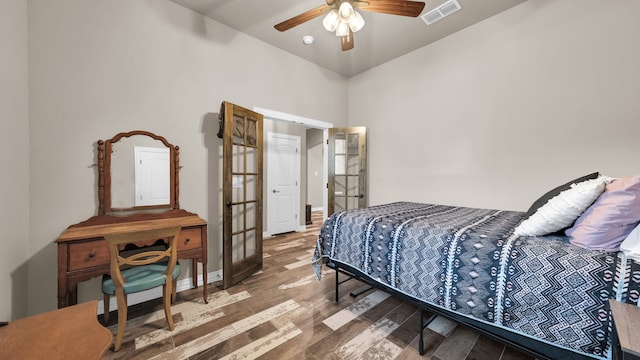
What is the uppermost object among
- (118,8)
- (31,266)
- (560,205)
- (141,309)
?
(118,8)

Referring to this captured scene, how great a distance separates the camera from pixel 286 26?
6.98 ft

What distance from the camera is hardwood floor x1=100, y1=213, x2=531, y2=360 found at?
5.11ft

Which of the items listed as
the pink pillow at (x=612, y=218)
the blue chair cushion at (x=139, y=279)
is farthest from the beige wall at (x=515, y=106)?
the blue chair cushion at (x=139, y=279)

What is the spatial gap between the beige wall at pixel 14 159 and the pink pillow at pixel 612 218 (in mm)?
3436

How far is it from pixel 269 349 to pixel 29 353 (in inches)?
48.4

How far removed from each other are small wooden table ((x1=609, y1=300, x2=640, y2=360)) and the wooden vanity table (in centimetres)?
247

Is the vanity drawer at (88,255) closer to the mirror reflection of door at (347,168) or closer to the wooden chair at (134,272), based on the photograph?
the wooden chair at (134,272)

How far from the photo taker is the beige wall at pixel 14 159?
1495mm

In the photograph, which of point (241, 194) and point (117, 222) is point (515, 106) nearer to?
point (241, 194)

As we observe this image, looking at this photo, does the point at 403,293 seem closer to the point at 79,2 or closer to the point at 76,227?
the point at 76,227

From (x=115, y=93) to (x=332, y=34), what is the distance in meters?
2.56

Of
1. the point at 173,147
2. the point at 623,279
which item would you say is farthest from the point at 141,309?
the point at 623,279

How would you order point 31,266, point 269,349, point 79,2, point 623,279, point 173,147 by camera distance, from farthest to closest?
1. point 173,147
2. point 79,2
3. point 31,266
4. point 269,349
5. point 623,279

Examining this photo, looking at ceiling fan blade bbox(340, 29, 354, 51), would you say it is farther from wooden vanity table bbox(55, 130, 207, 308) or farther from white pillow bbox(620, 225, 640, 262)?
white pillow bbox(620, 225, 640, 262)
